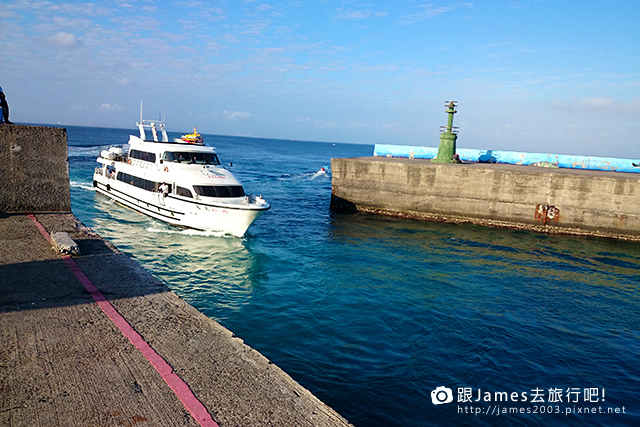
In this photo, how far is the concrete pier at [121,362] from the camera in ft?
13.7

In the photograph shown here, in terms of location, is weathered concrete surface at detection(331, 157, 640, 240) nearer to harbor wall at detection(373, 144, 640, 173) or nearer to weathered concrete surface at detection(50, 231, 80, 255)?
harbor wall at detection(373, 144, 640, 173)

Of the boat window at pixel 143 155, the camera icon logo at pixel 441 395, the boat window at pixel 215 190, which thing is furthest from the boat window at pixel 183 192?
the camera icon logo at pixel 441 395

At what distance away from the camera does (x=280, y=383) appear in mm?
4879

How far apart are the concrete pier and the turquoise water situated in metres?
2.70

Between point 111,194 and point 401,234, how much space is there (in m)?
19.1

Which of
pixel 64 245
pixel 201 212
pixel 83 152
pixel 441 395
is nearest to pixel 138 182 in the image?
pixel 201 212

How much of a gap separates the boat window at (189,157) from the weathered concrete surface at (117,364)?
13.7 metres

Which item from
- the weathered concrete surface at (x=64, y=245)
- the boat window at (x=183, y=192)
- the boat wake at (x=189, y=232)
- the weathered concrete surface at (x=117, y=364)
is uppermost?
the boat window at (x=183, y=192)

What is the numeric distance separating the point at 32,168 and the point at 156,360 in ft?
29.0

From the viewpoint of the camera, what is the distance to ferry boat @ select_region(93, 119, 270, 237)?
18.3 metres

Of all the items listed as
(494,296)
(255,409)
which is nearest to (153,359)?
(255,409)

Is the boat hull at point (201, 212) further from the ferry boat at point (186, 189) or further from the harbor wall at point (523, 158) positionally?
the harbor wall at point (523, 158)

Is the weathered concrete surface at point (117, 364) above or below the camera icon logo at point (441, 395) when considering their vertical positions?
above

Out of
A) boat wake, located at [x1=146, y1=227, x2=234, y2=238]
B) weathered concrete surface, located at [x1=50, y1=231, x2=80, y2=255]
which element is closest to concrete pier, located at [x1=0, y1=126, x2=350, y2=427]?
weathered concrete surface, located at [x1=50, y1=231, x2=80, y2=255]
